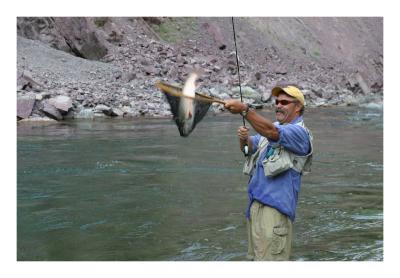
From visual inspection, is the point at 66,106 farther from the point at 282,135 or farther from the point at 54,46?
the point at 282,135

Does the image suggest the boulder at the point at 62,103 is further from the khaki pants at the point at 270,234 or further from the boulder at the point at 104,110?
the khaki pants at the point at 270,234

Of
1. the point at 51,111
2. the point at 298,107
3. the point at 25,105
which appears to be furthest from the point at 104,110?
the point at 298,107

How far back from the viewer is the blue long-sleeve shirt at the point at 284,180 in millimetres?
3709

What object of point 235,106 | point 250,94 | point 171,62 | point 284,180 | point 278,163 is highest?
point 171,62

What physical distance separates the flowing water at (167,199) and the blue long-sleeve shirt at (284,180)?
2.09m

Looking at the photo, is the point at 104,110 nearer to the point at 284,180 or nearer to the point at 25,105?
the point at 25,105

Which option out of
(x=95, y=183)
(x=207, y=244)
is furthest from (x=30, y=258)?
(x=95, y=183)

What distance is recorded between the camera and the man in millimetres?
3744

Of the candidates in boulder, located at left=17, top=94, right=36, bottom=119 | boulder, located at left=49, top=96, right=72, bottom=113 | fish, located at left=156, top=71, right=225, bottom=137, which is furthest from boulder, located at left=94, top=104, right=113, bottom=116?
fish, located at left=156, top=71, right=225, bottom=137

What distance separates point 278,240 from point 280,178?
365mm

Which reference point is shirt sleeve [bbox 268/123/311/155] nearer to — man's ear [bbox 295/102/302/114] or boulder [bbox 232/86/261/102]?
man's ear [bbox 295/102/302/114]

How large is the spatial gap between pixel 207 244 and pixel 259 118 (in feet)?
9.85

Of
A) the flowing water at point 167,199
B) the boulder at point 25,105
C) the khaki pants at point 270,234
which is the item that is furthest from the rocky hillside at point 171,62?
the khaki pants at point 270,234

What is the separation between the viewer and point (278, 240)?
3.82m
